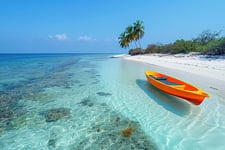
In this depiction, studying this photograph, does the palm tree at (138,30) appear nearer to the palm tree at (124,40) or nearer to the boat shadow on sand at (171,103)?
the palm tree at (124,40)

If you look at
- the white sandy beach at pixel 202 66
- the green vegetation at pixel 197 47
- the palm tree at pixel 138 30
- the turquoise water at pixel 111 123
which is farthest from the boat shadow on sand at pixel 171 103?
the palm tree at pixel 138 30

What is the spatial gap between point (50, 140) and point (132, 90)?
16.4 ft

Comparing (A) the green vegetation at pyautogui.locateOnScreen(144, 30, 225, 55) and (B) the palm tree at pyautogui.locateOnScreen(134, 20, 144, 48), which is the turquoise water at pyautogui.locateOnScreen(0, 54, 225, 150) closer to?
(A) the green vegetation at pyautogui.locateOnScreen(144, 30, 225, 55)

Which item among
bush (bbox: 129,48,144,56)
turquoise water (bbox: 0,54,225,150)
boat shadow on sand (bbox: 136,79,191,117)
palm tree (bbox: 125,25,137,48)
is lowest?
turquoise water (bbox: 0,54,225,150)

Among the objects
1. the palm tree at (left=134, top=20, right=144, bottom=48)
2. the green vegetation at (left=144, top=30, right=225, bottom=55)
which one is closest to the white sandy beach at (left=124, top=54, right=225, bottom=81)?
the green vegetation at (left=144, top=30, right=225, bottom=55)

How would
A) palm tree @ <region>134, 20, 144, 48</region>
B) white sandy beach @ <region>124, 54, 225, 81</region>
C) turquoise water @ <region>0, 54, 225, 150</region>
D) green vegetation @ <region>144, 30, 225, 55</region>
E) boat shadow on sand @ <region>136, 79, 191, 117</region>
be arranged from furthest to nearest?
palm tree @ <region>134, 20, 144, 48</region>, green vegetation @ <region>144, 30, 225, 55</region>, white sandy beach @ <region>124, 54, 225, 81</region>, boat shadow on sand @ <region>136, 79, 191, 117</region>, turquoise water @ <region>0, 54, 225, 150</region>

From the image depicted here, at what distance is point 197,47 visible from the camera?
26.9m

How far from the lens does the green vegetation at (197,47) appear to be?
18.2m

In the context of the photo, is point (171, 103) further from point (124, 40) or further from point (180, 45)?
point (124, 40)

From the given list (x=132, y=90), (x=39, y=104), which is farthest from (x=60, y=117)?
(x=132, y=90)

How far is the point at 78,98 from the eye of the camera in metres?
6.66

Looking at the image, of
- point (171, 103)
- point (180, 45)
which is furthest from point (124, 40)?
point (171, 103)

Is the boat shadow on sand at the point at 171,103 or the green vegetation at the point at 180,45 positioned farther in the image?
the green vegetation at the point at 180,45

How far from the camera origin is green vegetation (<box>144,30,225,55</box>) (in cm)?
1817
